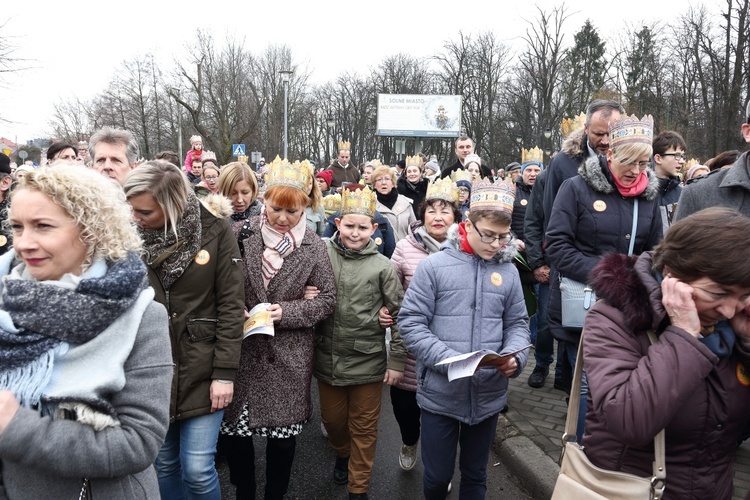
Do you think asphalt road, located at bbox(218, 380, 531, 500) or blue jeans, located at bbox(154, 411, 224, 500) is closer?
blue jeans, located at bbox(154, 411, 224, 500)

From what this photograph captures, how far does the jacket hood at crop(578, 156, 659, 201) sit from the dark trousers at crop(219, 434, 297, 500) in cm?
245

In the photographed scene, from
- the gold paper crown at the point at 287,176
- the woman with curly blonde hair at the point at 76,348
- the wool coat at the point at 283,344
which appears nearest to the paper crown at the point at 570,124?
the gold paper crown at the point at 287,176

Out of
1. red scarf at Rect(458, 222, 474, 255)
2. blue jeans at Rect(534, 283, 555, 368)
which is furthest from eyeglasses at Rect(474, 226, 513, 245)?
blue jeans at Rect(534, 283, 555, 368)

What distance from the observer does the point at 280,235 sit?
3.30 metres

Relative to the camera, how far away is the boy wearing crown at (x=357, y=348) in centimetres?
347

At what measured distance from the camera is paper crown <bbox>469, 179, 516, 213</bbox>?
303 centimetres

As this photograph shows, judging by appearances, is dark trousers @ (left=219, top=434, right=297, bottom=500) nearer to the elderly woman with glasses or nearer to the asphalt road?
the asphalt road

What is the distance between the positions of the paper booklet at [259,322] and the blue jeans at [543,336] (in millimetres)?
3186

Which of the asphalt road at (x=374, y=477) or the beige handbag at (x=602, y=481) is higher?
the beige handbag at (x=602, y=481)

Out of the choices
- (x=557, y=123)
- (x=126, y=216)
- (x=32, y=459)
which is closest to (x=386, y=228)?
(x=126, y=216)

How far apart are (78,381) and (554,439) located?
3.68m

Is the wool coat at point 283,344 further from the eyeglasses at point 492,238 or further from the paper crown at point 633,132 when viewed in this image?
the paper crown at point 633,132

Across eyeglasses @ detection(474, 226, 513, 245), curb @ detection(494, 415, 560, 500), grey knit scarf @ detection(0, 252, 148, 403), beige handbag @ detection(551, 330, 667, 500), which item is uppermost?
eyeglasses @ detection(474, 226, 513, 245)

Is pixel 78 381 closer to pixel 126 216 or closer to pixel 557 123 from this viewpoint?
pixel 126 216
